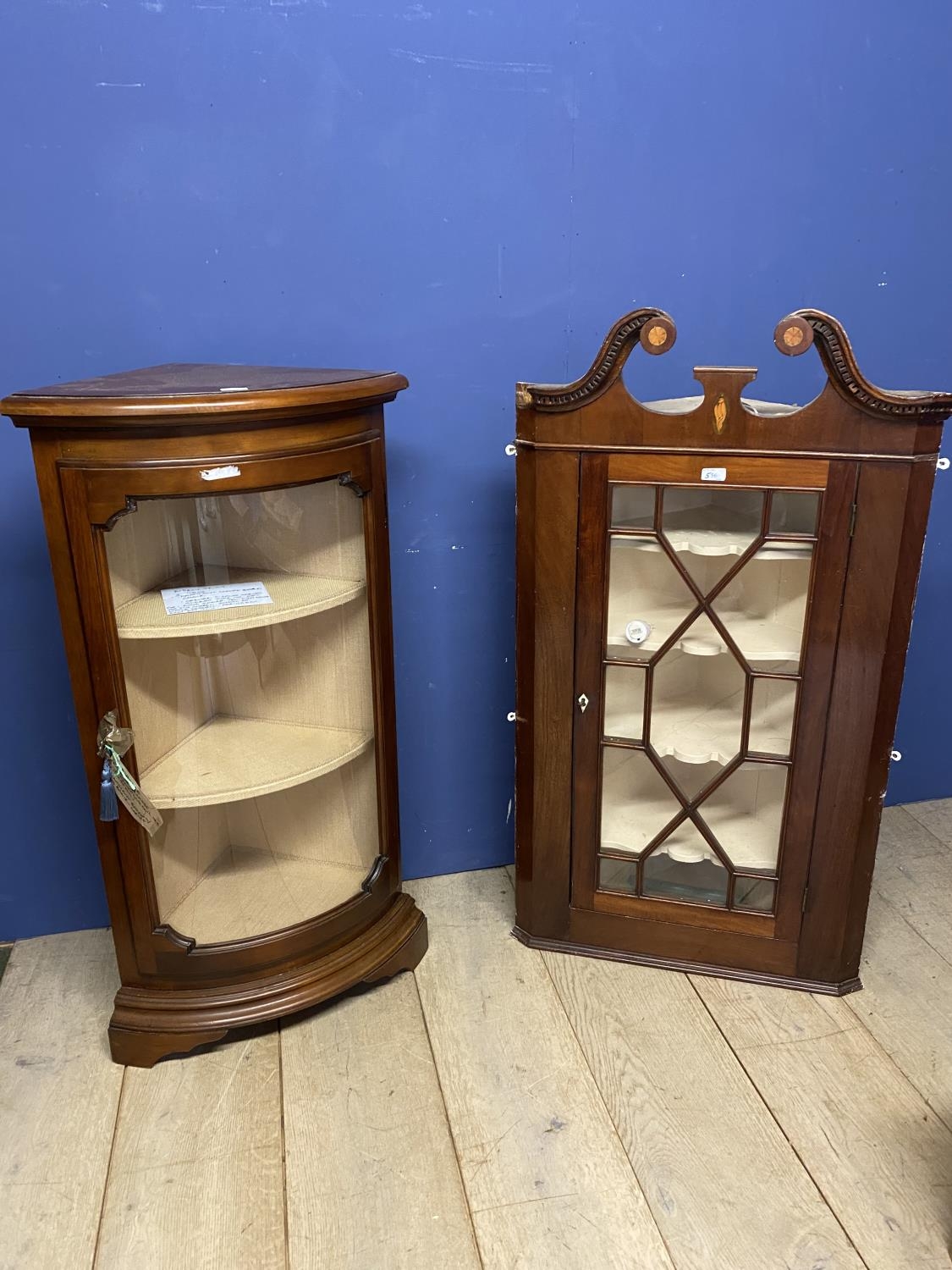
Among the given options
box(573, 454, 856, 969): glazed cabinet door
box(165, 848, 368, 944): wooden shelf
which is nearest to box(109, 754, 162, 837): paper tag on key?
box(165, 848, 368, 944): wooden shelf

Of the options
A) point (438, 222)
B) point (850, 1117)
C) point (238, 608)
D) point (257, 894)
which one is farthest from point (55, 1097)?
point (438, 222)

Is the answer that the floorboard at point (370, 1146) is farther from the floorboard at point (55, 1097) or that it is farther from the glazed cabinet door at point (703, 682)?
the glazed cabinet door at point (703, 682)

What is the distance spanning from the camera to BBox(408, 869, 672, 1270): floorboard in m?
1.21

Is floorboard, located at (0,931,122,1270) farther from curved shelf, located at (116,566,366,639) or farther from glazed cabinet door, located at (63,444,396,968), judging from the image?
curved shelf, located at (116,566,366,639)

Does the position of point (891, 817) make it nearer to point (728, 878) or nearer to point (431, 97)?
point (728, 878)

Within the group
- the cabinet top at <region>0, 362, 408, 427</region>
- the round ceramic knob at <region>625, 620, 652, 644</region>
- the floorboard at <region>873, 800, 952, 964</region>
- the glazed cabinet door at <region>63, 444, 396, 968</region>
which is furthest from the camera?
the floorboard at <region>873, 800, 952, 964</region>

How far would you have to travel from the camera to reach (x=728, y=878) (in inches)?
63.6

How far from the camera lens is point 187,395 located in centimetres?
117

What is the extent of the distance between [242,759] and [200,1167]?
1.90ft

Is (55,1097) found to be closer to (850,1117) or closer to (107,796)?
(107,796)

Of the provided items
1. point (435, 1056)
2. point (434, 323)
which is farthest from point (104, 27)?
point (435, 1056)

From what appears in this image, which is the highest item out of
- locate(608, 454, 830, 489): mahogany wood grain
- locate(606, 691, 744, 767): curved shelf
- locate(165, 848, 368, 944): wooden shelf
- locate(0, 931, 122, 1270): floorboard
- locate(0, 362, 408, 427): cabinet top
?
locate(0, 362, 408, 427): cabinet top

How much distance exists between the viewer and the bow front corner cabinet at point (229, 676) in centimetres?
122

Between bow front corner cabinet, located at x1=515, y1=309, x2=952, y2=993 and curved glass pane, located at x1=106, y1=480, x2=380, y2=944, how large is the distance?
306mm
